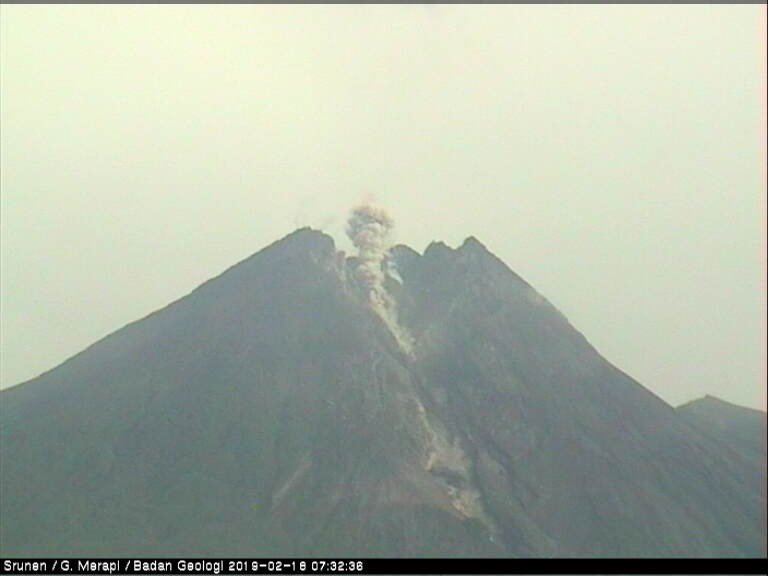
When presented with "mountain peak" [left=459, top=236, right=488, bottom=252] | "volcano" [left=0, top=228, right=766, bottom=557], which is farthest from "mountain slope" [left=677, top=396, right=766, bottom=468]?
"mountain peak" [left=459, top=236, right=488, bottom=252]

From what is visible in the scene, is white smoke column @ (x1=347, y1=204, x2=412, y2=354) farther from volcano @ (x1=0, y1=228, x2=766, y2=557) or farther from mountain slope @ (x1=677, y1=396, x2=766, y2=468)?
mountain slope @ (x1=677, y1=396, x2=766, y2=468)

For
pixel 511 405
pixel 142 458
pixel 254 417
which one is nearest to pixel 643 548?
pixel 511 405

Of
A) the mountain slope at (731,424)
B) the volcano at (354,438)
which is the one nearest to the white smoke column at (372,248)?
the volcano at (354,438)

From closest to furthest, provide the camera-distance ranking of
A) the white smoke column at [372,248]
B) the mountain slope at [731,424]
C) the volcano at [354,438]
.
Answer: the volcano at [354,438]
the mountain slope at [731,424]
the white smoke column at [372,248]

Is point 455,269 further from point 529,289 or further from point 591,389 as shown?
point 591,389

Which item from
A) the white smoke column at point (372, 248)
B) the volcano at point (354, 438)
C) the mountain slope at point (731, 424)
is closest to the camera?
the volcano at point (354, 438)

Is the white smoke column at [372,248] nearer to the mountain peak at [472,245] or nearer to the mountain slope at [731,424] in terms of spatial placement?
the mountain peak at [472,245]
